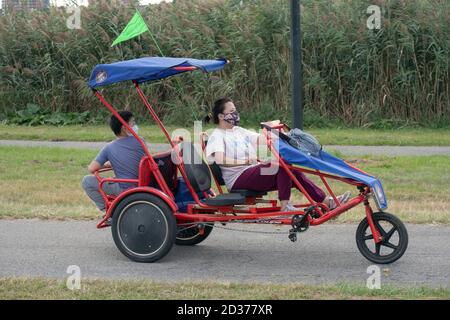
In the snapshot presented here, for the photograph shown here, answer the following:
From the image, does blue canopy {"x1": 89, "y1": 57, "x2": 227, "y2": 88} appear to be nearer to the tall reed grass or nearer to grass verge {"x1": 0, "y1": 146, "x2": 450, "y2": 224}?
grass verge {"x1": 0, "y1": 146, "x2": 450, "y2": 224}

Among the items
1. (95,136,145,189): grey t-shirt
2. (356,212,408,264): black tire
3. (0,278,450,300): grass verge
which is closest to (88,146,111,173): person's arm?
(95,136,145,189): grey t-shirt

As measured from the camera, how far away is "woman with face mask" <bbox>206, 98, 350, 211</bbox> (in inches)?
309

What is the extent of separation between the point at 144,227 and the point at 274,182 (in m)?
1.14

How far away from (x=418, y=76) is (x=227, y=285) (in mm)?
11022

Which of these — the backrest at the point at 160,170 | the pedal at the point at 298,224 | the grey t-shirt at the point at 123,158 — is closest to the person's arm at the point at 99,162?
the grey t-shirt at the point at 123,158

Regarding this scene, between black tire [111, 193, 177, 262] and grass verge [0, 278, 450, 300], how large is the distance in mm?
878

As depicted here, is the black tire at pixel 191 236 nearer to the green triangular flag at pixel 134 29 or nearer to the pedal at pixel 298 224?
the pedal at pixel 298 224

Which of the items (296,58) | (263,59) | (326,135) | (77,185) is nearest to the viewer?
(296,58)

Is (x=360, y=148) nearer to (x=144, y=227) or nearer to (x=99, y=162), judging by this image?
(x=99, y=162)

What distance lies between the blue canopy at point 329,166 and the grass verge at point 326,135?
25.3ft

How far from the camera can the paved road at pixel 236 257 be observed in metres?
7.40

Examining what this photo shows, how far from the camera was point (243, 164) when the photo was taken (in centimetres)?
806

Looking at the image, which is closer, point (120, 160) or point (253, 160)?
point (253, 160)

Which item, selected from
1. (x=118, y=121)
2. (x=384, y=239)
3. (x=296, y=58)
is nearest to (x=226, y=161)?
(x=118, y=121)
